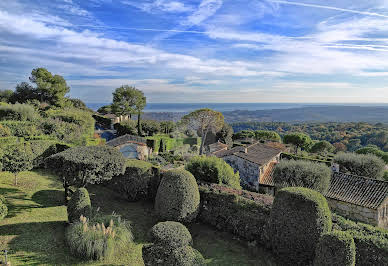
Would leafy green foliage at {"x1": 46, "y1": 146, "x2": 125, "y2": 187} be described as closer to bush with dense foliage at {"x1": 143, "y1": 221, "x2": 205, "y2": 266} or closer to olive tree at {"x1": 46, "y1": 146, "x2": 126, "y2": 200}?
olive tree at {"x1": 46, "y1": 146, "x2": 126, "y2": 200}

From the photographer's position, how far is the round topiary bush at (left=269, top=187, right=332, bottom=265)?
6.53 meters

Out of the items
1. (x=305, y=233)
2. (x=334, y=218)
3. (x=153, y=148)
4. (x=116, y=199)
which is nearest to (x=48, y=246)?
(x=116, y=199)

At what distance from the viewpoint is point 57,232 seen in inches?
309

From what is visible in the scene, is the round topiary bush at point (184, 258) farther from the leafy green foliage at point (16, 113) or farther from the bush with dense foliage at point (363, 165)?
the leafy green foliage at point (16, 113)

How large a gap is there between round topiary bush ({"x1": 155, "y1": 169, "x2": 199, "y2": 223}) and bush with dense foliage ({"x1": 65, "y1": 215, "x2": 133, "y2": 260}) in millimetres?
1807

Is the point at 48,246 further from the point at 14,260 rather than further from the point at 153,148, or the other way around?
the point at 153,148

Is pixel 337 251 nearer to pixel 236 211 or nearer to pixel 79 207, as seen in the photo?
pixel 236 211

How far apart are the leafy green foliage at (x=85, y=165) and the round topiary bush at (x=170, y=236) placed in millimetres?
3583

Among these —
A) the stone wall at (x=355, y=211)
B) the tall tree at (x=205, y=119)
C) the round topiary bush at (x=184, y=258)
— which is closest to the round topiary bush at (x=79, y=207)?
the round topiary bush at (x=184, y=258)

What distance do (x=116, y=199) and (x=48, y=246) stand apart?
433cm

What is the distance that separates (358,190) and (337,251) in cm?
1057

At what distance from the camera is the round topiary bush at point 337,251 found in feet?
16.9

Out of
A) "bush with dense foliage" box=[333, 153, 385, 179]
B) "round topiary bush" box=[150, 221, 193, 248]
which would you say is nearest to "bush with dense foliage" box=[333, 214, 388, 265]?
"round topiary bush" box=[150, 221, 193, 248]

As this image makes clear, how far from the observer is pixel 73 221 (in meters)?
7.84
